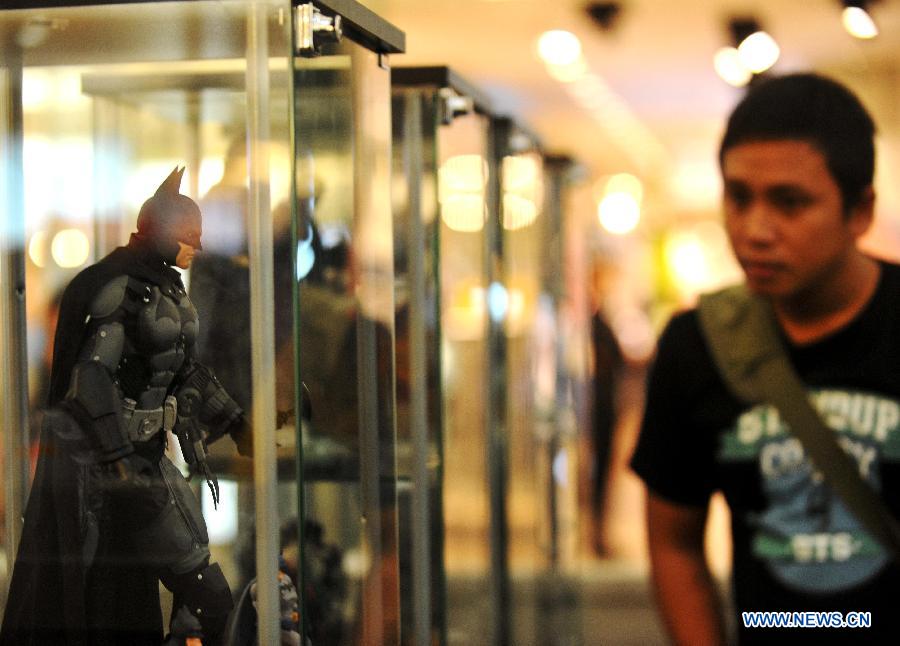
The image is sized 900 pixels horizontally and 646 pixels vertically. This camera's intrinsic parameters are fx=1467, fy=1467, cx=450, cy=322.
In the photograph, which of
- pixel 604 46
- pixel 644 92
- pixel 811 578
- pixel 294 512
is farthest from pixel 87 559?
pixel 644 92

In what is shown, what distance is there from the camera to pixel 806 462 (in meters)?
1.57

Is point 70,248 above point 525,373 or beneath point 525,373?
above

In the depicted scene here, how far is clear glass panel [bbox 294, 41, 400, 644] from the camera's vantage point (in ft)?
7.84

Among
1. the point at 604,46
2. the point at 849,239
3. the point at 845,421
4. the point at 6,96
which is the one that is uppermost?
the point at 604,46

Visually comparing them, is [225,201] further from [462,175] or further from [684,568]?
[462,175]

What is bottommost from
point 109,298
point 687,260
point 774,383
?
point 774,383

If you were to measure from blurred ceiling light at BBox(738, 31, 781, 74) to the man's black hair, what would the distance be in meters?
6.21

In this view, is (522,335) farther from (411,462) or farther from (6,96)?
(6,96)

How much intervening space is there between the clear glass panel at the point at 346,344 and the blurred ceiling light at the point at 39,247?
405 mm

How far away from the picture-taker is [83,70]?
7.71 ft

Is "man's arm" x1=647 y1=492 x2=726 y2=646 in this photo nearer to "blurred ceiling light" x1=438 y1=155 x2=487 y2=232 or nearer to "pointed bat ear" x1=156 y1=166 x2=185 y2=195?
"pointed bat ear" x1=156 y1=166 x2=185 y2=195

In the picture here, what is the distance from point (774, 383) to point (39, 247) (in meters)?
1.28

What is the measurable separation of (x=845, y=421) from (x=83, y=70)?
4.54 feet

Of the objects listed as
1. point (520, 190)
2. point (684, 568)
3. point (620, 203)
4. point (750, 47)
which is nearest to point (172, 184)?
point (684, 568)
